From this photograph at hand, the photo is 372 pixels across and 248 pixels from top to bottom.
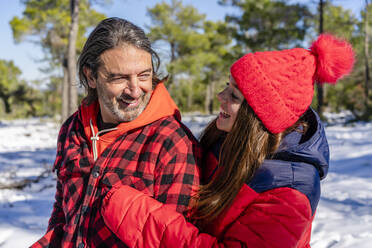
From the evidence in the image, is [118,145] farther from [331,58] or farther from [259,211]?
→ [331,58]

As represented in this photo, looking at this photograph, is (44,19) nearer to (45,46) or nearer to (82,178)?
(45,46)

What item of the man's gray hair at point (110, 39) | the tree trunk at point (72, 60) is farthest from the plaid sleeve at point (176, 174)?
the tree trunk at point (72, 60)

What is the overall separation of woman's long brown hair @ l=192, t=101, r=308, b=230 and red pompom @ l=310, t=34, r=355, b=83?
1.05 feet

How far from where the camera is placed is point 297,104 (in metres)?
1.26

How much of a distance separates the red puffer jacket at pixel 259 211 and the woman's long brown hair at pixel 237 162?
0.11ft

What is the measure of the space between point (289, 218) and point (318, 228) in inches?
74.6

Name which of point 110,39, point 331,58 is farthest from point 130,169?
point 331,58

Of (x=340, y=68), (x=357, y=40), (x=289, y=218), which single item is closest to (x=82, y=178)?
(x=289, y=218)

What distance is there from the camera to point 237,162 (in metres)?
1.27

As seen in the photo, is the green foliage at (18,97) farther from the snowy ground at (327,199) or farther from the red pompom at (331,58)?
the red pompom at (331,58)

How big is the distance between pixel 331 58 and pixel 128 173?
3.57ft

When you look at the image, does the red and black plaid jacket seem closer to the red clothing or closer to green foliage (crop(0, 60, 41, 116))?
the red clothing

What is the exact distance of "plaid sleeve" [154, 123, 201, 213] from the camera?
A: 4.34ft

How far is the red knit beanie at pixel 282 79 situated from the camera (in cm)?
123
